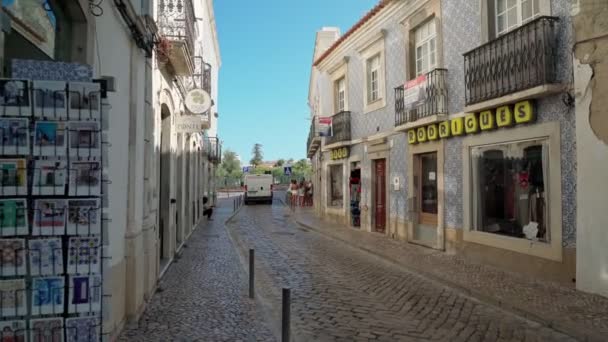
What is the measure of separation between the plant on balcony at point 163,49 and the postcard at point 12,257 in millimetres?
4906

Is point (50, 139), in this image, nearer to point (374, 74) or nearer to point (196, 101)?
point (196, 101)

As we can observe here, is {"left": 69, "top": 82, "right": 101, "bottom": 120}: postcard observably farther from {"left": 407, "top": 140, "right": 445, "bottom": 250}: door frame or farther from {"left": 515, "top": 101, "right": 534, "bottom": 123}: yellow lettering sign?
{"left": 407, "top": 140, "right": 445, "bottom": 250}: door frame

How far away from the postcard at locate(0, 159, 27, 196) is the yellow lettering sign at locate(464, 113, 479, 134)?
8794 millimetres

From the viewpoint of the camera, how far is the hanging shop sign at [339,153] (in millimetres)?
17788

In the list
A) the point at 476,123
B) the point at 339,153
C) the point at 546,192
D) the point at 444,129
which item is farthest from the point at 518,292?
the point at 339,153

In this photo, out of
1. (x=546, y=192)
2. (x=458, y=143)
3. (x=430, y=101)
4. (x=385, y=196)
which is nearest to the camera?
(x=546, y=192)

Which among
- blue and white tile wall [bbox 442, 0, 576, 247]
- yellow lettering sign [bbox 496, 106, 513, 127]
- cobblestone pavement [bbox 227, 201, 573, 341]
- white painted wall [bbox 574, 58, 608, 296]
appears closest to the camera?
cobblestone pavement [bbox 227, 201, 573, 341]

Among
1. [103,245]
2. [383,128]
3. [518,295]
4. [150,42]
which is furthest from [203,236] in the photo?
[103,245]

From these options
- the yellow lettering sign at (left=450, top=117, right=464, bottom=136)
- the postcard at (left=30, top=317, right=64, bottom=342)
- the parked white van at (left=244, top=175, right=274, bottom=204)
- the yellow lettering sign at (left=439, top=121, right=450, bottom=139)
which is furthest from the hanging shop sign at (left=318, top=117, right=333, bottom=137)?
the parked white van at (left=244, top=175, right=274, bottom=204)

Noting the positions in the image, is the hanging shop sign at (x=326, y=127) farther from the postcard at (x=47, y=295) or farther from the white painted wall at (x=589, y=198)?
the postcard at (x=47, y=295)

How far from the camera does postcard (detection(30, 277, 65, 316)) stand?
2.86 m

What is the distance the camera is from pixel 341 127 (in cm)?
1769

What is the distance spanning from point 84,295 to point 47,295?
0.21 m

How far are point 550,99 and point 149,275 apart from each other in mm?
7160
